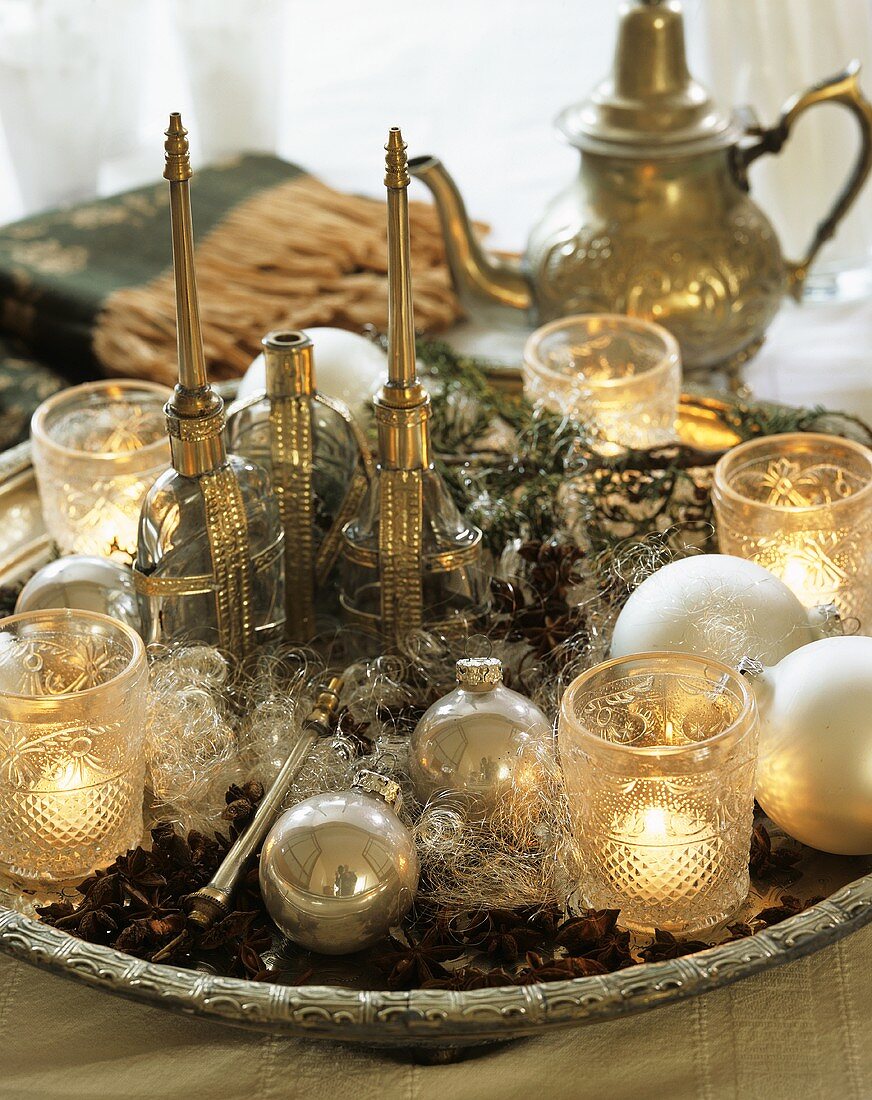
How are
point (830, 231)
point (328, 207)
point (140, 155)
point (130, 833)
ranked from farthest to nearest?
point (140, 155) < point (328, 207) < point (830, 231) < point (130, 833)

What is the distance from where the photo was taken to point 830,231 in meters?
1.07

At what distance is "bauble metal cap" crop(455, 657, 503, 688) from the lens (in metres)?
0.56

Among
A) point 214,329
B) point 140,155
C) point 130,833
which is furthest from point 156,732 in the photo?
point 140,155

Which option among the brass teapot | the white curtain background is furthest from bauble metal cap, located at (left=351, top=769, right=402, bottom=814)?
the white curtain background

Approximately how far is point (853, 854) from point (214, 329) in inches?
29.9

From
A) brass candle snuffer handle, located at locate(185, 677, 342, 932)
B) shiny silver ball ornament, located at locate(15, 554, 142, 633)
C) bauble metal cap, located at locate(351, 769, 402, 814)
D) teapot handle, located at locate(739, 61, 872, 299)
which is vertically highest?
teapot handle, located at locate(739, 61, 872, 299)

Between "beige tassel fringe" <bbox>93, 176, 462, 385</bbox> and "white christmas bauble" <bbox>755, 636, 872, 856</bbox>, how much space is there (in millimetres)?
693

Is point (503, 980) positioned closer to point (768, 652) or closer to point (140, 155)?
point (768, 652)

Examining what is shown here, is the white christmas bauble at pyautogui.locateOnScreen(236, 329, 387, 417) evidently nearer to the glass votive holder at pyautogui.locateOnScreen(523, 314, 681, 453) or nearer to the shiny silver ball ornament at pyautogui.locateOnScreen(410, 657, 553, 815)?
the glass votive holder at pyautogui.locateOnScreen(523, 314, 681, 453)

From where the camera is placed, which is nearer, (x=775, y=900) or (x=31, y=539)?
(x=775, y=900)

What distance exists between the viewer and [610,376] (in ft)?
2.83

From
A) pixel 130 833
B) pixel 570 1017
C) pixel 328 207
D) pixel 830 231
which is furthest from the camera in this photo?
pixel 328 207

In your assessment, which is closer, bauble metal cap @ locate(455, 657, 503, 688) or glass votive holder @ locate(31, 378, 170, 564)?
bauble metal cap @ locate(455, 657, 503, 688)

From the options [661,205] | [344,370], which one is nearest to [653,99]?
[661,205]
